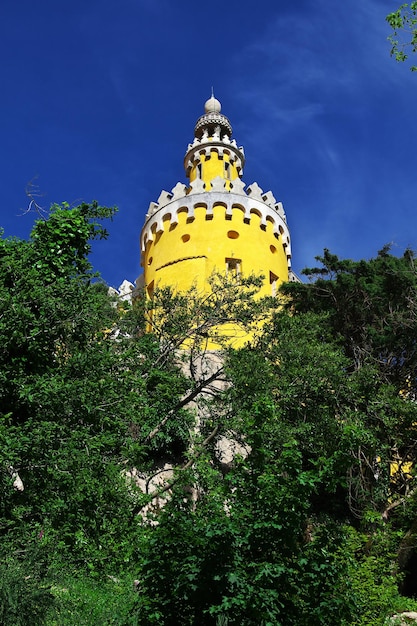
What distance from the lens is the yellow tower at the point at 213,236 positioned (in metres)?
25.4

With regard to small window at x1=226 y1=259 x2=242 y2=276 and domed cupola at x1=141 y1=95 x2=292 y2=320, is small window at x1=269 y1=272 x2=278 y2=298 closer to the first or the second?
domed cupola at x1=141 y1=95 x2=292 y2=320

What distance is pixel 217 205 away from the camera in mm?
26766

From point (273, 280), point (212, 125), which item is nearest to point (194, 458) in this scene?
point (273, 280)

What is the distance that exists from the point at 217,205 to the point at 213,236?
5.47 feet

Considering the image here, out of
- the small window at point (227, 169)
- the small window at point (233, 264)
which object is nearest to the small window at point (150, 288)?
the small window at point (233, 264)

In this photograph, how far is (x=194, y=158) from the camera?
3216 centimetres

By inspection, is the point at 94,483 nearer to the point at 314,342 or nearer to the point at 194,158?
the point at 314,342

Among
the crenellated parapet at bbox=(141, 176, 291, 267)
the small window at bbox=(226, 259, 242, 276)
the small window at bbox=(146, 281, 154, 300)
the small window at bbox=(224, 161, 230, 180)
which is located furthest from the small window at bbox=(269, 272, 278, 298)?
the small window at bbox=(224, 161, 230, 180)

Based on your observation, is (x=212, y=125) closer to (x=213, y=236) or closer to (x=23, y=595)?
(x=213, y=236)

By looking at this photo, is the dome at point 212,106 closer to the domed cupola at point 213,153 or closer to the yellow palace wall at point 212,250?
the domed cupola at point 213,153

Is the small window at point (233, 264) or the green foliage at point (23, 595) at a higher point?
the small window at point (233, 264)

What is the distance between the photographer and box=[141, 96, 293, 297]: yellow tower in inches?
1000

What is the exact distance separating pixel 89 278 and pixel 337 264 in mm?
10956

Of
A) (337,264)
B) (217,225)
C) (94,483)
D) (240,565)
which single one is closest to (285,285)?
(337,264)
